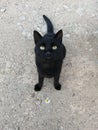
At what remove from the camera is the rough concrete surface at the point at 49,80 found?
6.03ft

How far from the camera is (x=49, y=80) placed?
6.61 ft

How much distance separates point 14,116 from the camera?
1.85 metres

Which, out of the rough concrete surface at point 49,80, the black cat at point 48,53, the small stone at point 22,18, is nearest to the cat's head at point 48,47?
the black cat at point 48,53

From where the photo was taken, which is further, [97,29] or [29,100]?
[97,29]

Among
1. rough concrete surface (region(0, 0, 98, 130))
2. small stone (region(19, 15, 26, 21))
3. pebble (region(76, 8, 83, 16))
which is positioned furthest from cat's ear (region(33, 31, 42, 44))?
pebble (region(76, 8, 83, 16))

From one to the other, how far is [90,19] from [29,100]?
1.02 m

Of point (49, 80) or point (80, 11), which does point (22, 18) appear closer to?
point (80, 11)

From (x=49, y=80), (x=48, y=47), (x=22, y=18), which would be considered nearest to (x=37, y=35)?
(x=48, y=47)

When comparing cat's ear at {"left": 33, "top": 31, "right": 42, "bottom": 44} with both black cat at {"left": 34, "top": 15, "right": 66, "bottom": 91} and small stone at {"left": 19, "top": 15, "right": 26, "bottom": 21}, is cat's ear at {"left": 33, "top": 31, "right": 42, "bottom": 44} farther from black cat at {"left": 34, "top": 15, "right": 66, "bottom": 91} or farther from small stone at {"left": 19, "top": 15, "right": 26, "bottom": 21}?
small stone at {"left": 19, "top": 15, "right": 26, "bottom": 21}

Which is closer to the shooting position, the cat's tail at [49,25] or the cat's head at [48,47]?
the cat's head at [48,47]

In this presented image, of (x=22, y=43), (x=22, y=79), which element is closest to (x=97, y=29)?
(x=22, y=43)

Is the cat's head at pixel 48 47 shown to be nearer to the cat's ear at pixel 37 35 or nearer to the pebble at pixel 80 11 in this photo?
the cat's ear at pixel 37 35

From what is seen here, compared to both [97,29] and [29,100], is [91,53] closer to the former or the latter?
[97,29]

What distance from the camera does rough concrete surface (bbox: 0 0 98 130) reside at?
1.84m
